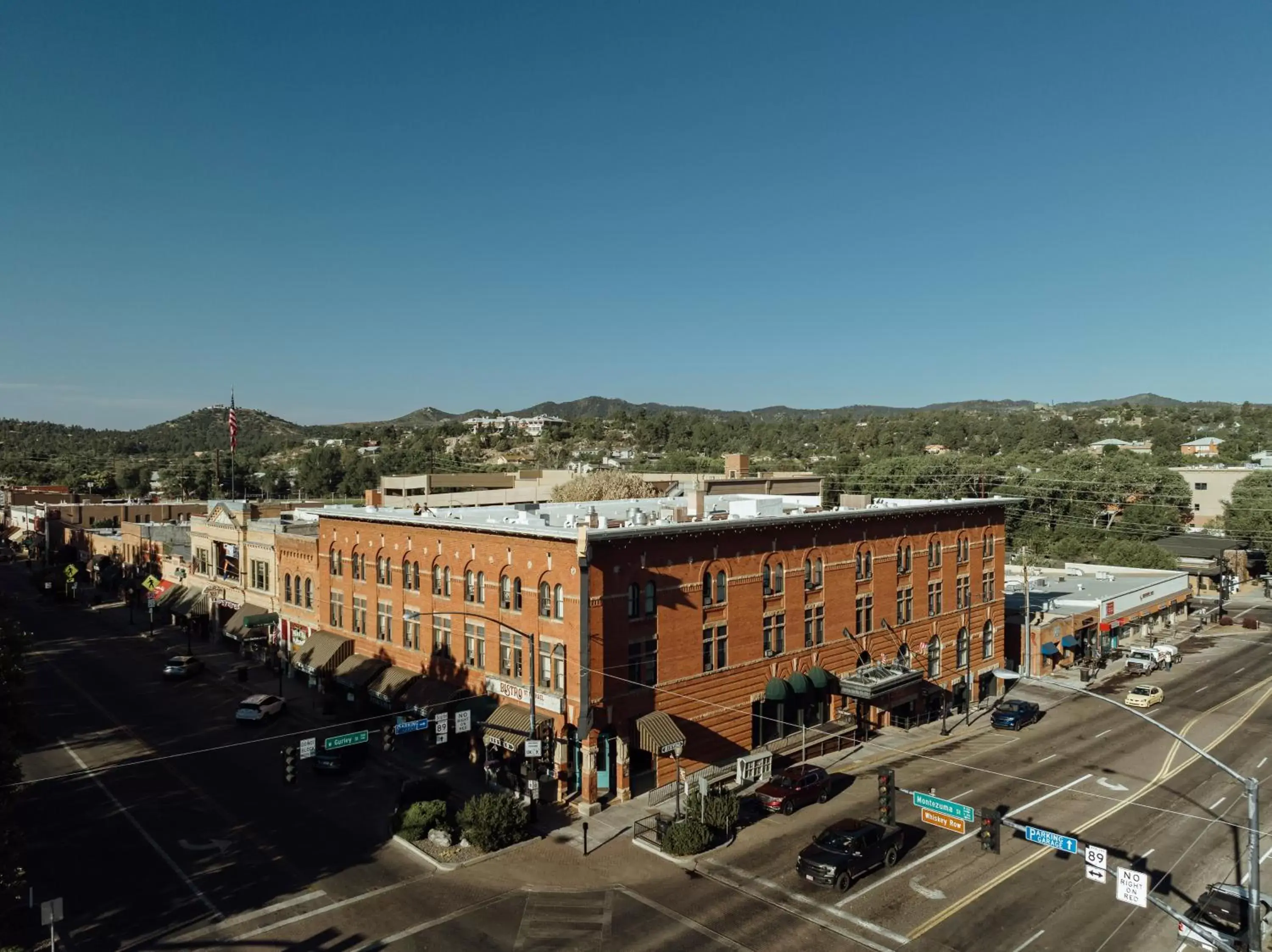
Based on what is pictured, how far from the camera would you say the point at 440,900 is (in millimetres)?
26281

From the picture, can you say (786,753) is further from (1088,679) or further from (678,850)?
(1088,679)

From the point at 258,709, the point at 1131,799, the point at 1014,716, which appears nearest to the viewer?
the point at 1131,799

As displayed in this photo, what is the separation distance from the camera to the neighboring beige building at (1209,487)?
126438 mm

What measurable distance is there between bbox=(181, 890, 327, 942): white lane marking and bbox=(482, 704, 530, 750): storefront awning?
907 cm

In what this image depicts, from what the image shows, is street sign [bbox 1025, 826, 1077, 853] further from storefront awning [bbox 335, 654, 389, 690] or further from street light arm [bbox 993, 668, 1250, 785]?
storefront awning [bbox 335, 654, 389, 690]

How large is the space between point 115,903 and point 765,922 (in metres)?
19.4

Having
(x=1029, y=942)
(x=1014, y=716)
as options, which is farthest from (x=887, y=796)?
(x=1014, y=716)

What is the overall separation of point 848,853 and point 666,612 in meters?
12.2

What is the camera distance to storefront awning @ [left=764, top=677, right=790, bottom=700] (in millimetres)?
39844

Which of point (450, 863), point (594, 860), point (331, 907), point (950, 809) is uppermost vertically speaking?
point (950, 809)

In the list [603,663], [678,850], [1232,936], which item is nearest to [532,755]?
[603,663]

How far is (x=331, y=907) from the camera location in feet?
84.6

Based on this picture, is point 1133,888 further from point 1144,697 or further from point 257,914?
point 1144,697

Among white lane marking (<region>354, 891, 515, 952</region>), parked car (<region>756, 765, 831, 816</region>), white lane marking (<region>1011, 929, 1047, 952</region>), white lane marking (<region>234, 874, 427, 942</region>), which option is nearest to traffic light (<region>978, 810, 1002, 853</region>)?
white lane marking (<region>1011, 929, 1047, 952</region>)
